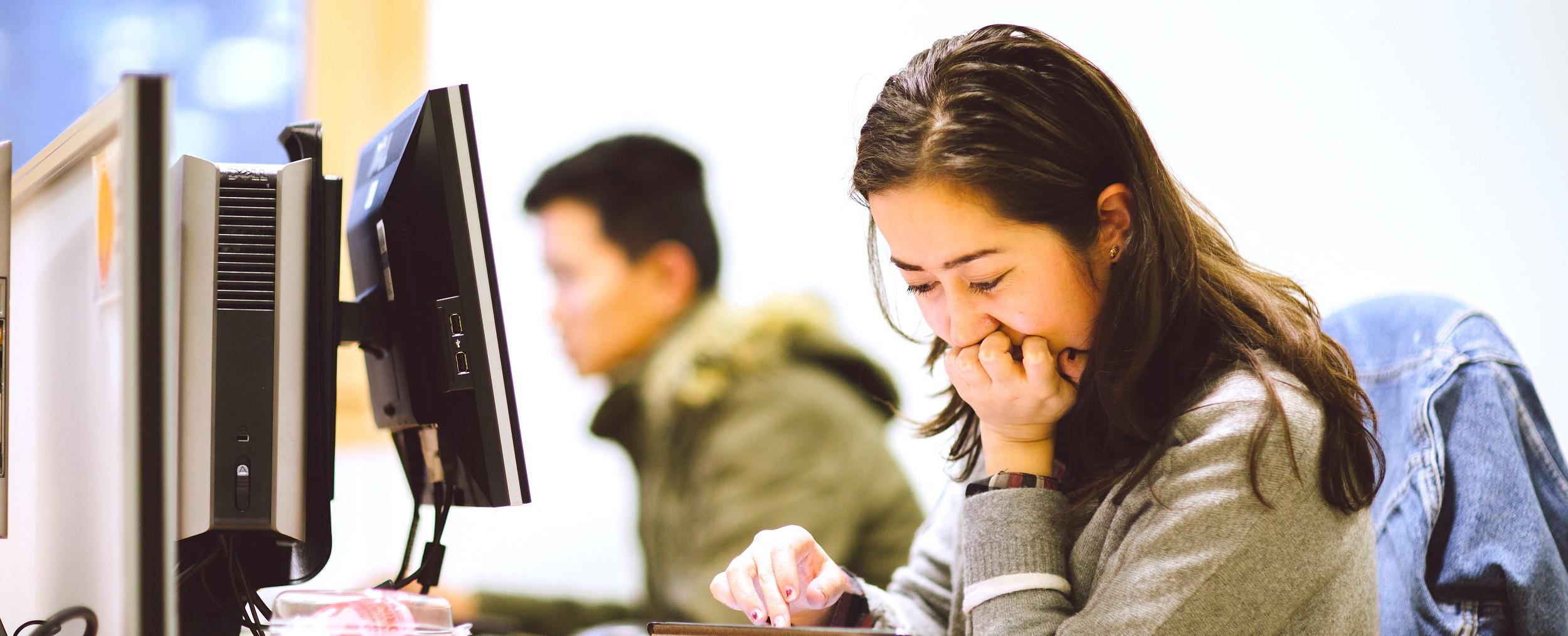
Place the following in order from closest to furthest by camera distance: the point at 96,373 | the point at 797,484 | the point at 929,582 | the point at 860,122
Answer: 1. the point at 96,373
2. the point at 860,122
3. the point at 929,582
4. the point at 797,484

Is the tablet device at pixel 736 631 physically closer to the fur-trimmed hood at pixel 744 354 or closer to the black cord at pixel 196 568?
the black cord at pixel 196 568

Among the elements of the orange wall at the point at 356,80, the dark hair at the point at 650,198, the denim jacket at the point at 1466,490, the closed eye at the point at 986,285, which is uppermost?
the orange wall at the point at 356,80

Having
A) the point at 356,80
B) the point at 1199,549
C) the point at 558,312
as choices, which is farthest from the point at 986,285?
the point at 356,80

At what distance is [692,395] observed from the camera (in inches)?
93.1

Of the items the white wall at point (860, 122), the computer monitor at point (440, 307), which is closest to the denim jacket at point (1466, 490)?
the white wall at point (860, 122)

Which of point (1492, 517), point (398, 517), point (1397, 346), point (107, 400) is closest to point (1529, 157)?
point (1397, 346)

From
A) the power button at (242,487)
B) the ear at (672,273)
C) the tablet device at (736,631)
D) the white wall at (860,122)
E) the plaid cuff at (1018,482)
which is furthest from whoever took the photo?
the ear at (672,273)

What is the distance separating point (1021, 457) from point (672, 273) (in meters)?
1.67

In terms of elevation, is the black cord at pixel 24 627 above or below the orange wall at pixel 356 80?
below

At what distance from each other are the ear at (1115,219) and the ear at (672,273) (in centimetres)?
168

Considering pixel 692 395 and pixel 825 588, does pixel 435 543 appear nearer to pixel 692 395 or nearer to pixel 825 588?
pixel 825 588

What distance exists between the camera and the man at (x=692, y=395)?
A: 2168mm

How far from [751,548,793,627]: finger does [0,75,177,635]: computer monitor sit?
47 cm

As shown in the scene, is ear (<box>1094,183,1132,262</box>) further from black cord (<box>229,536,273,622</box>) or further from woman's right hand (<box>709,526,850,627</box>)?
black cord (<box>229,536,273,622</box>)
